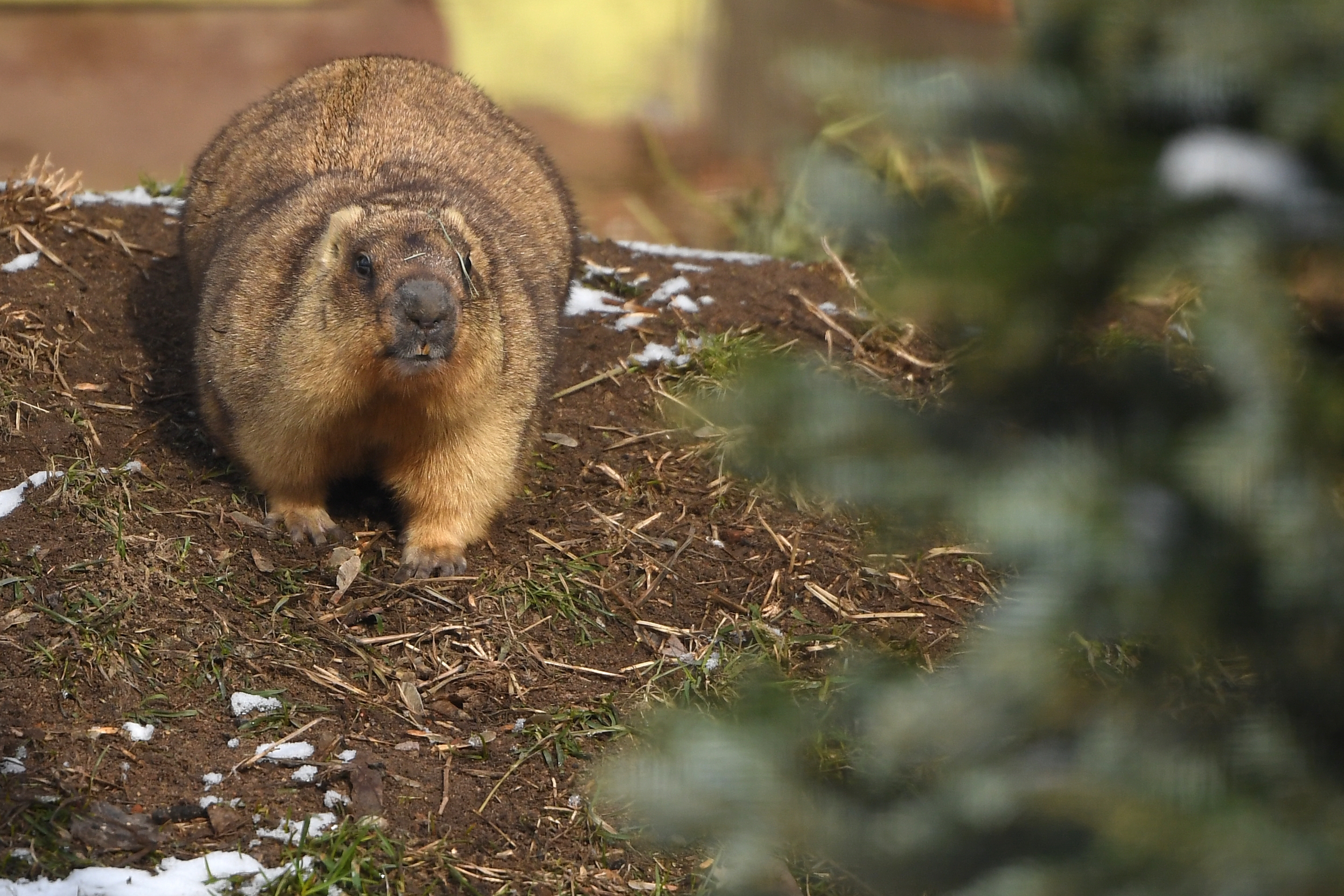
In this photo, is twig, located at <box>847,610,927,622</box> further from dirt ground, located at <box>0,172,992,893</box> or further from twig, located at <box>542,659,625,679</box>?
twig, located at <box>542,659,625,679</box>

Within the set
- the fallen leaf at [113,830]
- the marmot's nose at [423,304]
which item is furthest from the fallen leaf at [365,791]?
the marmot's nose at [423,304]

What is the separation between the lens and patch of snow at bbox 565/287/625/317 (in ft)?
23.7

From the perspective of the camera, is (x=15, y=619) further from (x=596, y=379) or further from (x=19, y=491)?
(x=596, y=379)

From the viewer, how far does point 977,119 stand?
156 cm

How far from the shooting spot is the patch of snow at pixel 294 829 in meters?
3.69

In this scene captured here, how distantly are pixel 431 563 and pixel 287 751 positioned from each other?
1306 millimetres

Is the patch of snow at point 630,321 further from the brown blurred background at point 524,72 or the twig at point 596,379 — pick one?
the brown blurred background at point 524,72

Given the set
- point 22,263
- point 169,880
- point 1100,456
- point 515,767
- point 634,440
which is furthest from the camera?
point 22,263

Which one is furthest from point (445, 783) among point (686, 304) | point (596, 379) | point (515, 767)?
point (686, 304)

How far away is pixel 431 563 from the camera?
17.4 ft

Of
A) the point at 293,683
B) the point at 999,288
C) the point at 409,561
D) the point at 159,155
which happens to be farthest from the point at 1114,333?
the point at 159,155

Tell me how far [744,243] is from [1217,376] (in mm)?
8632

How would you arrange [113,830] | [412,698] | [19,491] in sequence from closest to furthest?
1. [113,830]
2. [412,698]
3. [19,491]

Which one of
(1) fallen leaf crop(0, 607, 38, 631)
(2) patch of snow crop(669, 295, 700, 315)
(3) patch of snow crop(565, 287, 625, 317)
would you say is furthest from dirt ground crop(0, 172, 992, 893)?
(3) patch of snow crop(565, 287, 625, 317)
